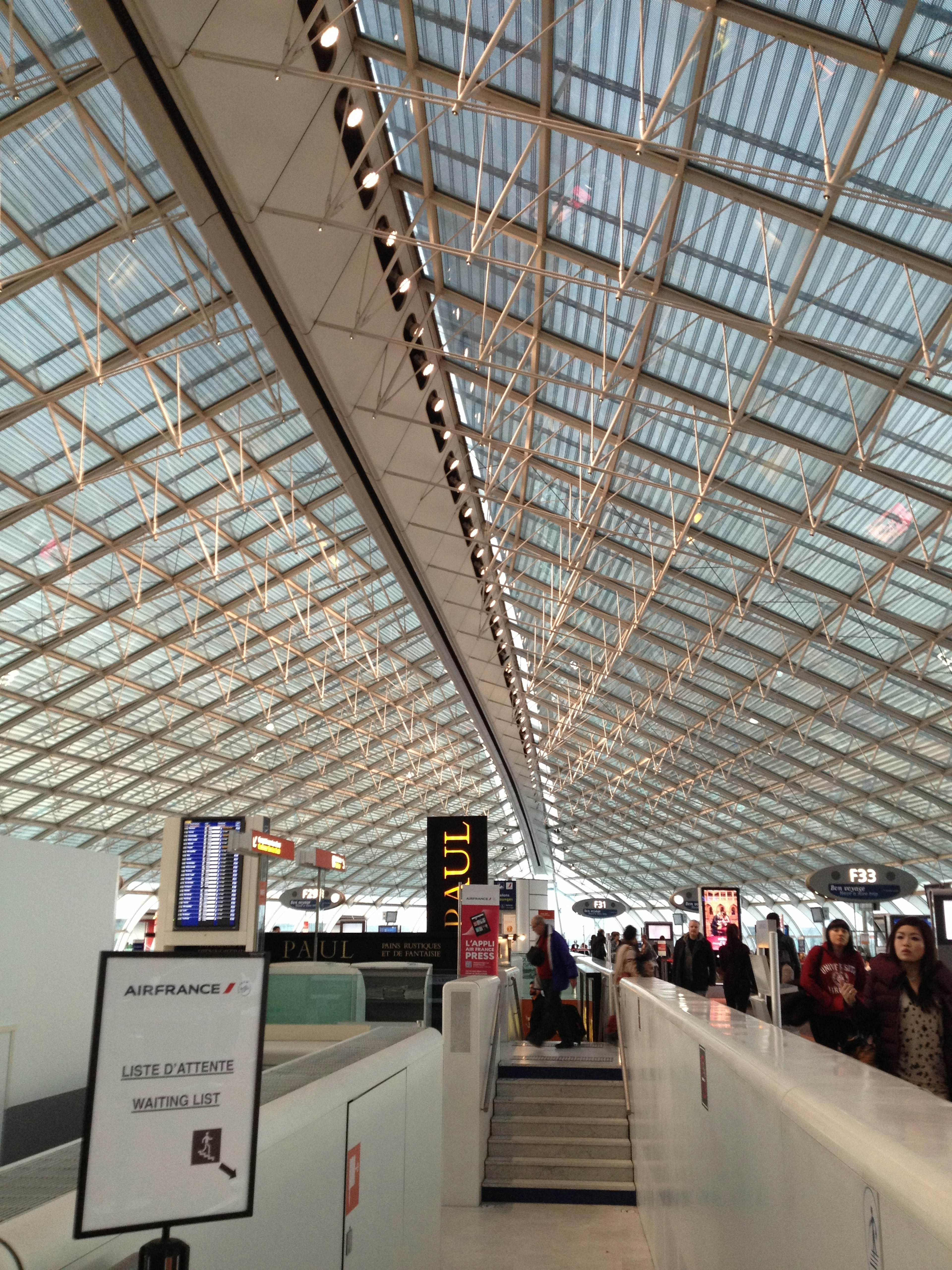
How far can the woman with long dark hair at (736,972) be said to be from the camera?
494 inches

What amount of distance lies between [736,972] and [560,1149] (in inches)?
165

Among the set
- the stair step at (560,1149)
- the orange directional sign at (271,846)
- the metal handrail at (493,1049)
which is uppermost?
the orange directional sign at (271,846)

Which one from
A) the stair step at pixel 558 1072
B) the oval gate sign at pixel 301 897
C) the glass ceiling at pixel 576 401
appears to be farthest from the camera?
the oval gate sign at pixel 301 897

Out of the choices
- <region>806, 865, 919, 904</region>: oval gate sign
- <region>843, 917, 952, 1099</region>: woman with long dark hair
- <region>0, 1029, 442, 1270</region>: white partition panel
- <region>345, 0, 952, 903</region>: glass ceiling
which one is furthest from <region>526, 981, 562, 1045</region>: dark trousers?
<region>843, 917, 952, 1099</region>: woman with long dark hair

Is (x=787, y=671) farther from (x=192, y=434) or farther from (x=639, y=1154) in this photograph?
(x=639, y=1154)

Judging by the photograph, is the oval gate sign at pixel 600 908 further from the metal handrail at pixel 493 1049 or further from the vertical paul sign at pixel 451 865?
the metal handrail at pixel 493 1049

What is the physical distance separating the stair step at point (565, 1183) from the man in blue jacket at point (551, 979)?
148 inches

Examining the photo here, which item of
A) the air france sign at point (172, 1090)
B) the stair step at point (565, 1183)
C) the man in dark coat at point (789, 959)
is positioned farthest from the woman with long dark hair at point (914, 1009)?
the stair step at point (565, 1183)

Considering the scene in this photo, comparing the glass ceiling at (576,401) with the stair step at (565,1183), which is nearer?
the stair step at (565,1183)

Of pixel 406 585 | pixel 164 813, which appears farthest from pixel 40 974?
pixel 164 813

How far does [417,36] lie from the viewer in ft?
39.3

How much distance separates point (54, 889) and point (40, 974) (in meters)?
0.65

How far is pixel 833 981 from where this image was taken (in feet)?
21.5

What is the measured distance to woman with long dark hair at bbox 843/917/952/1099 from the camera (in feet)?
14.7
